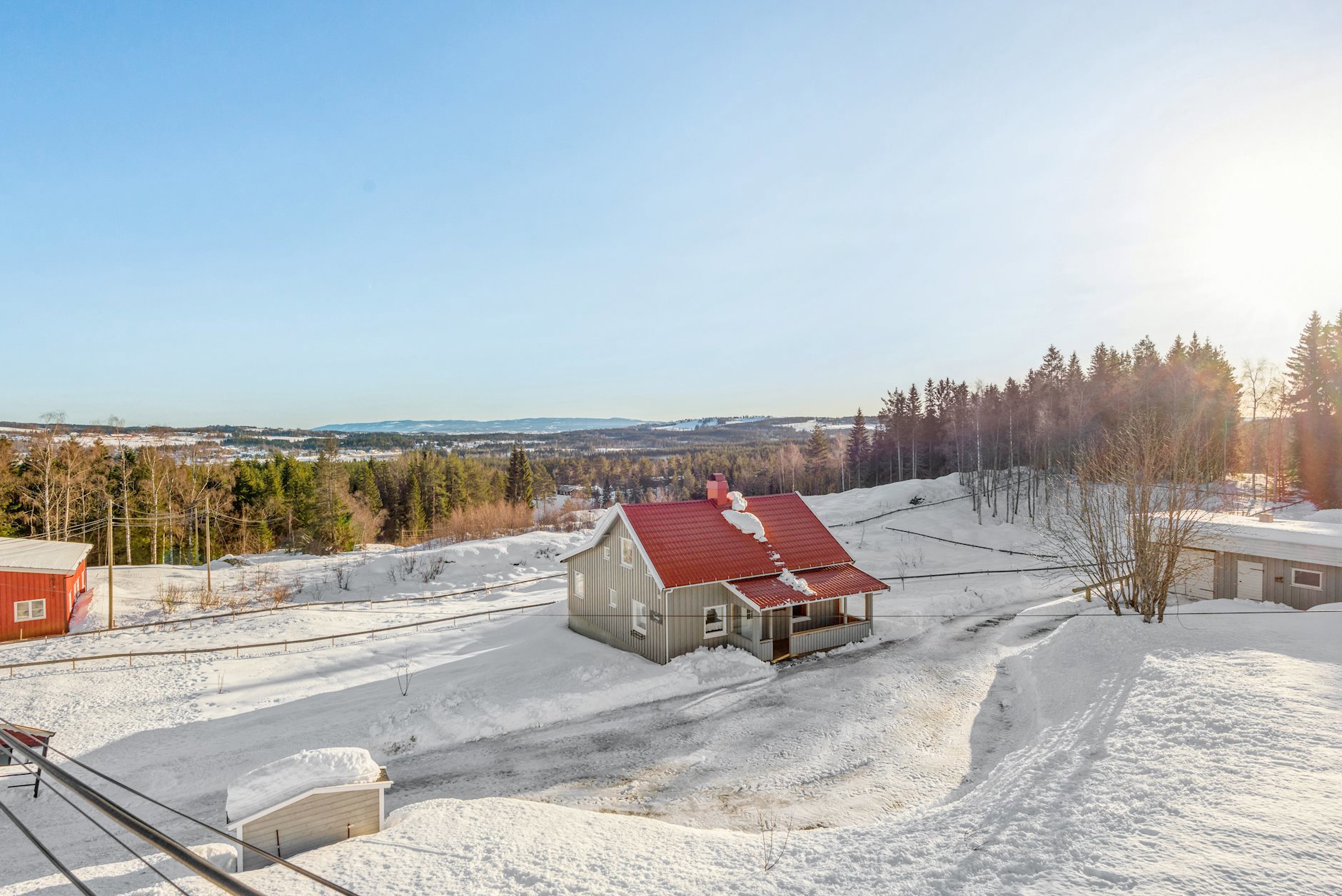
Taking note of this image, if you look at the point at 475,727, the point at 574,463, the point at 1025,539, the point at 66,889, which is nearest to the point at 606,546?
the point at 475,727

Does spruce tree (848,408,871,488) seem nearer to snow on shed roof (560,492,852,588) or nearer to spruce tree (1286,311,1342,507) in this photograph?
spruce tree (1286,311,1342,507)

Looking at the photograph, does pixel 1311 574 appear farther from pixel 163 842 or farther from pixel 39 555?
pixel 39 555

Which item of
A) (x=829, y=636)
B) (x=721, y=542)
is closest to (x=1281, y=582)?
(x=829, y=636)

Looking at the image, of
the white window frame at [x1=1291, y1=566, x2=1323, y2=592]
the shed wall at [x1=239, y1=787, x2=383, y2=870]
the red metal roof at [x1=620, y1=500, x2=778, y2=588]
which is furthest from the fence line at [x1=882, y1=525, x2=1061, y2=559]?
the shed wall at [x1=239, y1=787, x2=383, y2=870]

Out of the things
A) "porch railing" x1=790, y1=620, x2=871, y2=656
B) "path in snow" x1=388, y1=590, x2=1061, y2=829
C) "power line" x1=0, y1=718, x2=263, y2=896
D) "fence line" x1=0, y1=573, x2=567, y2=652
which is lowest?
"fence line" x1=0, y1=573, x2=567, y2=652

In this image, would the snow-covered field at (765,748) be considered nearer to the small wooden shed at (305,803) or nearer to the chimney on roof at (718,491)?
the small wooden shed at (305,803)

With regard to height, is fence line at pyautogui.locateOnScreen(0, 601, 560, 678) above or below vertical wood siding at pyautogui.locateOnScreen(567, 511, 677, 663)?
below

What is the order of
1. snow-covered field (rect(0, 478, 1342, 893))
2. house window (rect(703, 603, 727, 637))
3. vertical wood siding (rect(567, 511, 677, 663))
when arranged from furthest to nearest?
house window (rect(703, 603, 727, 637)) < vertical wood siding (rect(567, 511, 677, 663)) < snow-covered field (rect(0, 478, 1342, 893))

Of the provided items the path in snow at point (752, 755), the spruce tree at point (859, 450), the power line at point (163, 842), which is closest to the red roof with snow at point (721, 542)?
the path in snow at point (752, 755)
